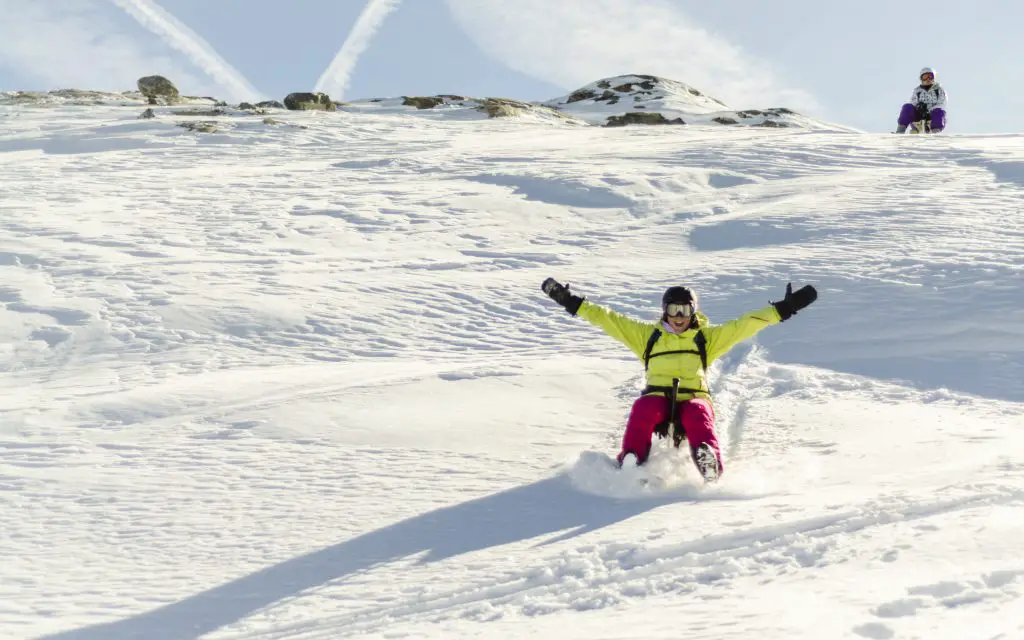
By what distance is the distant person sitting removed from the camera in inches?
589

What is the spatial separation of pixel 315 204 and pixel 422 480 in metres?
6.82

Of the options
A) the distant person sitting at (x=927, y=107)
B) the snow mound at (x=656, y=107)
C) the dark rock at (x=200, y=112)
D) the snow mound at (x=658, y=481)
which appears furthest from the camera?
the snow mound at (x=656, y=107)

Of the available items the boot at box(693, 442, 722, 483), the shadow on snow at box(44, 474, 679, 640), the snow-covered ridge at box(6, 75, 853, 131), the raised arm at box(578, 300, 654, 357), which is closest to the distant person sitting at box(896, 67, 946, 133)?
the snow-covered ridge at box(6, 75, 853, 131)

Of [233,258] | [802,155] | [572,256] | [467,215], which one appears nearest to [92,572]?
[233,258]

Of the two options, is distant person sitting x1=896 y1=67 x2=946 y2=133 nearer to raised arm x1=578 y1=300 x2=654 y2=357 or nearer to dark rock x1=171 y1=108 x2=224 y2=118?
raised arm x1=578 y1=300 x2=654 y2=357

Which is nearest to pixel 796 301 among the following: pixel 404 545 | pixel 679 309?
pixel 679 309

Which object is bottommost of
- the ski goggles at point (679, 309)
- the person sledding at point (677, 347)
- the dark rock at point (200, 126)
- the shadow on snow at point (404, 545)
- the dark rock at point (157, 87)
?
A: the shadow on snow at point (404, 545)

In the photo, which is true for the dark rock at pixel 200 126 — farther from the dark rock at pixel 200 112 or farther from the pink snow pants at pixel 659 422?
the pink snow pants at pixel 659 422

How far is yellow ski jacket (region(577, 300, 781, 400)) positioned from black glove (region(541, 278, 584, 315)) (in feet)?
0.18

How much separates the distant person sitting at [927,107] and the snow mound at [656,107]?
9.12m

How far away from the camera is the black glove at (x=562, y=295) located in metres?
4.95

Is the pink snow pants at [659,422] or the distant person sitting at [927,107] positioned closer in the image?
the pink snow pants at [659,422]

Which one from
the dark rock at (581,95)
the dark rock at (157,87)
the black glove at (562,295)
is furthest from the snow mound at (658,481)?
the dark rock at (581,95)

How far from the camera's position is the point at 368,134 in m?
16.0
